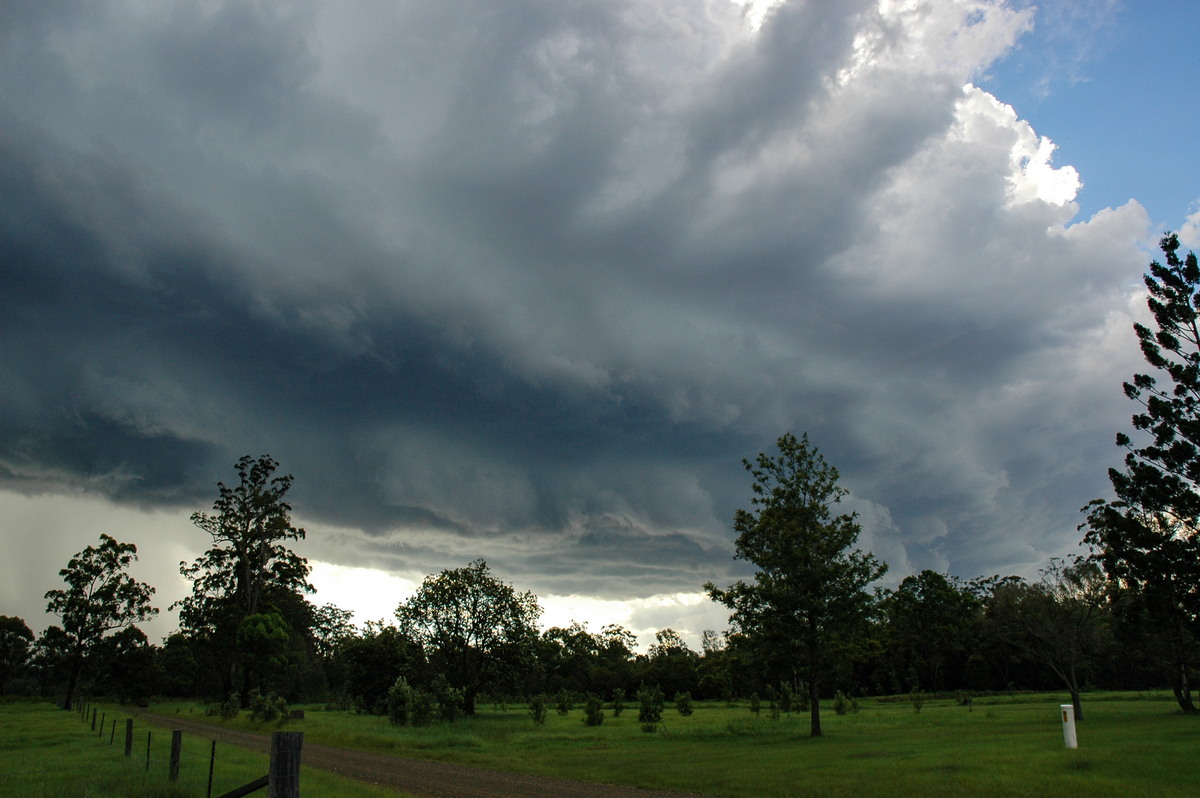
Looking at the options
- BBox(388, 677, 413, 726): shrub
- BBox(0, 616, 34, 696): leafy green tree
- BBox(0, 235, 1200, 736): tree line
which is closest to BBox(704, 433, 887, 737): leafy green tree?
BBox(0, 235, 1200, 736): tree line

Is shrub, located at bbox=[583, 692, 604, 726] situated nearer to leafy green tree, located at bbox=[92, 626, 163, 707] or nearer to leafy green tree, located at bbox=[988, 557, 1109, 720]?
leafy green tree, located at bbox=[988, 557, 1109, 720]

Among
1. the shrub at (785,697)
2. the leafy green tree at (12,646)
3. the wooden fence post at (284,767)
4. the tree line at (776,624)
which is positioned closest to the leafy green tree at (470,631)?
the tree line at (776,624)

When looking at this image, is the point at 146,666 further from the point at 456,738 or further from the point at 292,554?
the point at 456,738

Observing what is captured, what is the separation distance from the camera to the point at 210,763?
58.4 feet

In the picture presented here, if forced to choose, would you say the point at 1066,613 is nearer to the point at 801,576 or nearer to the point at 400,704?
the point at 801,576

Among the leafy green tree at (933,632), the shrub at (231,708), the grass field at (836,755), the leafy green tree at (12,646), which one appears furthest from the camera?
the leafy green tree at (12,646)

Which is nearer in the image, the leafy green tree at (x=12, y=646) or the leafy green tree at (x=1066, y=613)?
the leafy green tree at (x=1066, y=613)

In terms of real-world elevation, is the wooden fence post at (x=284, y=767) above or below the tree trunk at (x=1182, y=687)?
above

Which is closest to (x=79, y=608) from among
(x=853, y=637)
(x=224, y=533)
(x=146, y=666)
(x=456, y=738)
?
(x=146, y=666)

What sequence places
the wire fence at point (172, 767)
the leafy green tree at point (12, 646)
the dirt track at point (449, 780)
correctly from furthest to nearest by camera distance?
the leafy green tree at point (12, 646), the dirt track at point (449, 780), the wire fence at point (172, 767)

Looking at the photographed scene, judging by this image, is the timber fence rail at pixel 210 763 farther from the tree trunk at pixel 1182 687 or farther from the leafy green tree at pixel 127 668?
the leafy green tree at pixel 127 668

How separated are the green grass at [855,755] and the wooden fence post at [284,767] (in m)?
12.6

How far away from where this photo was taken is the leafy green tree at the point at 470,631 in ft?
193

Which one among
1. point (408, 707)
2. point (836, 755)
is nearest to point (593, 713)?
point (408, 707)
